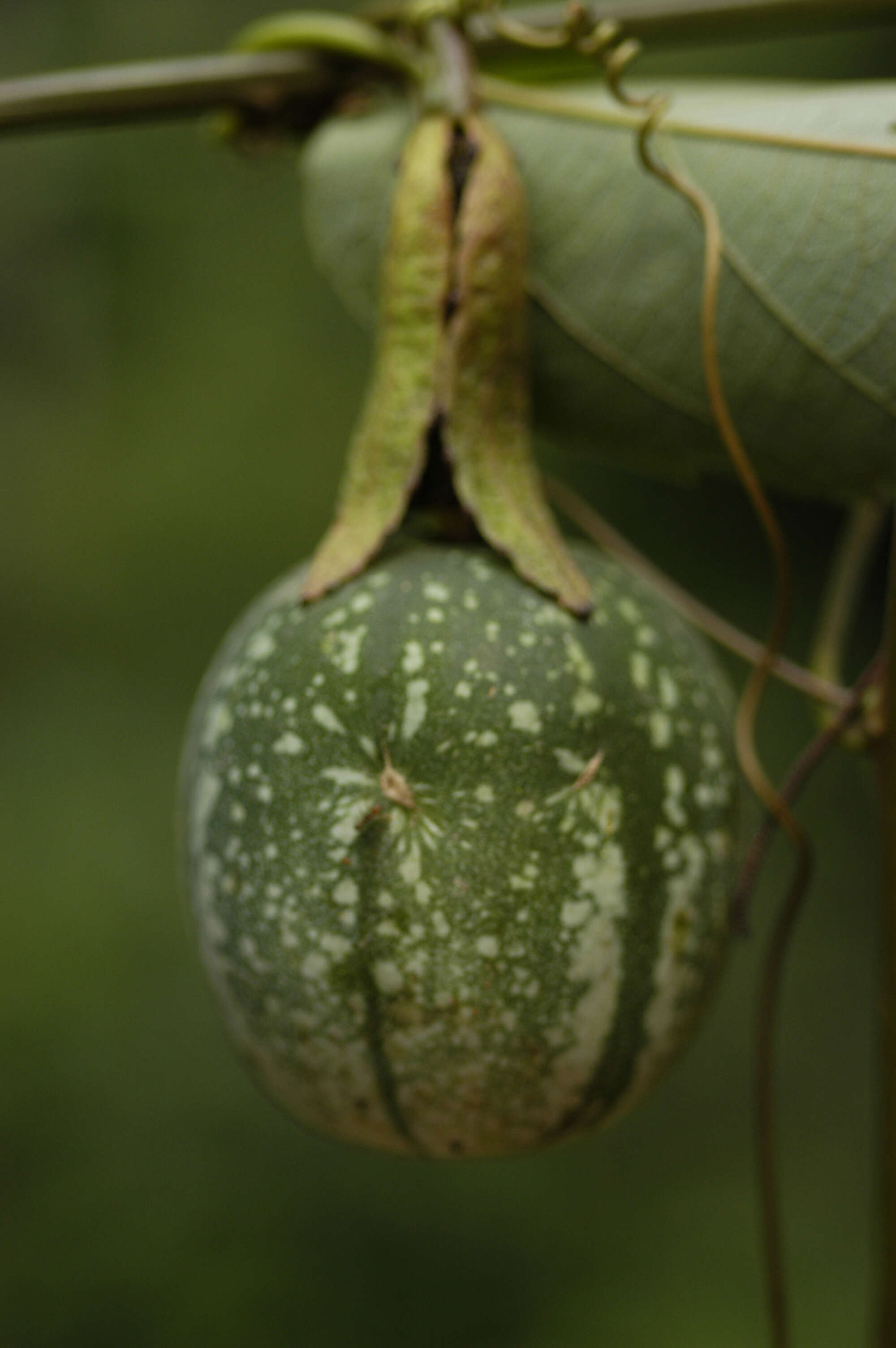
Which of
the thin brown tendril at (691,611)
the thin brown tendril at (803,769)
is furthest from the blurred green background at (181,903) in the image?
the thin brown tendril at (803,769)

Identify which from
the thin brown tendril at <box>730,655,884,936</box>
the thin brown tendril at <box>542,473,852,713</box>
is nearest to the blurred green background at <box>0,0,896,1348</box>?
the thin brown tendril at <box>542,473,852,713</box>

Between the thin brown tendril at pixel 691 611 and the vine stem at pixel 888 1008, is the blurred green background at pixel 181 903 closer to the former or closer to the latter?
the thin brown tendril at pixel 691 611

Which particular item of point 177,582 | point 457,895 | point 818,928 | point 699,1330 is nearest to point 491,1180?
point 699,1330

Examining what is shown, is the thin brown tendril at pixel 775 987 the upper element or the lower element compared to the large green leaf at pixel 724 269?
lower

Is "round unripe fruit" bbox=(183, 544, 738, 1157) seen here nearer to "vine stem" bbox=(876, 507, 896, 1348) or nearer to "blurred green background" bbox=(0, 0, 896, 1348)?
"vine stem" bbox=(876, 507, 896, 1348)

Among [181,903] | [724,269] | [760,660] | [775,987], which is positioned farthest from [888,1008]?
[181,903]

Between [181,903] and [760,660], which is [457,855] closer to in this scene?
[760,660]
